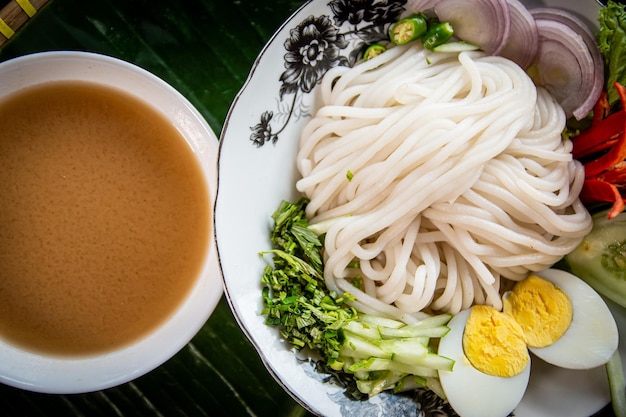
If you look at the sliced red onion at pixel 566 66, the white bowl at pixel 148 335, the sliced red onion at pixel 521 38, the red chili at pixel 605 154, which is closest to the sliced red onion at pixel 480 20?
the sliced red onion at pixel 521 38

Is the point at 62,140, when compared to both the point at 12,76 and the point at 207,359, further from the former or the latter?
the point at 207,359

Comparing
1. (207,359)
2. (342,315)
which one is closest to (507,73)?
(342,315)

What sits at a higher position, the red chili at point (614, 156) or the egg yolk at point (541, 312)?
the red chili at point (614, 156)

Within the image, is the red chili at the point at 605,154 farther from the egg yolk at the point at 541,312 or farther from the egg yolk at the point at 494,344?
A: the egg yolk at the point at 494,344

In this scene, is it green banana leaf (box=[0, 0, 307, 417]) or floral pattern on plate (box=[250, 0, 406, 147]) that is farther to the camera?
green banana leaf (box=[0, 0, 307, 417])

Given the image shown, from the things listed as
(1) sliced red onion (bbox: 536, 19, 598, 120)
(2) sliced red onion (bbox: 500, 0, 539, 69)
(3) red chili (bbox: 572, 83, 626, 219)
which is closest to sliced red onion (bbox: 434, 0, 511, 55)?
(2) sliced red onion (bbox: 500, 0, 539, 69)

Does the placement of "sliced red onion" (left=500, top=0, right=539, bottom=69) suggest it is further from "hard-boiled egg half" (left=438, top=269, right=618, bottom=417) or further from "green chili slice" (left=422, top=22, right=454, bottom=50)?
"hard-boiled egg half" (left=438, top=269, right=618, bottom=417)
